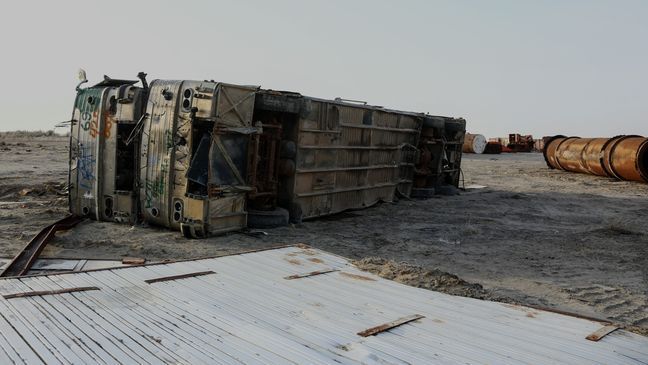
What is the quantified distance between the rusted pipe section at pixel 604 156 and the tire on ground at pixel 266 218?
54.6ft

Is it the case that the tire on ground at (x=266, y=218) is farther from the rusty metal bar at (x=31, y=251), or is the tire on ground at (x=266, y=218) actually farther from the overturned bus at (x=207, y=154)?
the rusty metal bar at (x=31, y=251)

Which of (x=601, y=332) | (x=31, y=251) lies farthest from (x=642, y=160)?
(x=31, y=251)

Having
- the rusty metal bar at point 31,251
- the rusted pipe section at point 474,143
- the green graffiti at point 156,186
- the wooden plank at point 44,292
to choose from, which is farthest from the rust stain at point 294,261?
the rusted pipe section at point 474,143

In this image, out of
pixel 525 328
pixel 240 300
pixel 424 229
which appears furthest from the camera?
pixel 424 229

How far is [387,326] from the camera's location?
4312mm

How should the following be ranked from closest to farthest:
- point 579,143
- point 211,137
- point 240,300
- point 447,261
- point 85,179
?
point 240,300 < point 447,261 < point 211,137 < point 85,179 < point 579,143

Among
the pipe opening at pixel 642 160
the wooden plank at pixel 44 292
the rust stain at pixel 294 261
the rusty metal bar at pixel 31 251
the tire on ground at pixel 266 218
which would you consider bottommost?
the rusty metal bar at pixel 31 251

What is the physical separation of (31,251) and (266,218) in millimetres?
4333

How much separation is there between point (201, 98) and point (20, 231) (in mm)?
4218

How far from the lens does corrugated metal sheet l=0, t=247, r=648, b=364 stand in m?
3.66

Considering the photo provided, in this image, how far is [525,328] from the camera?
4516 millimetres

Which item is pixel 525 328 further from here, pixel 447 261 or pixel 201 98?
pixel 201 98

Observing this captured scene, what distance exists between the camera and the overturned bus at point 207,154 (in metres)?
9.80

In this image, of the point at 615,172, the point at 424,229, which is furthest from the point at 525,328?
the point at 615,172
